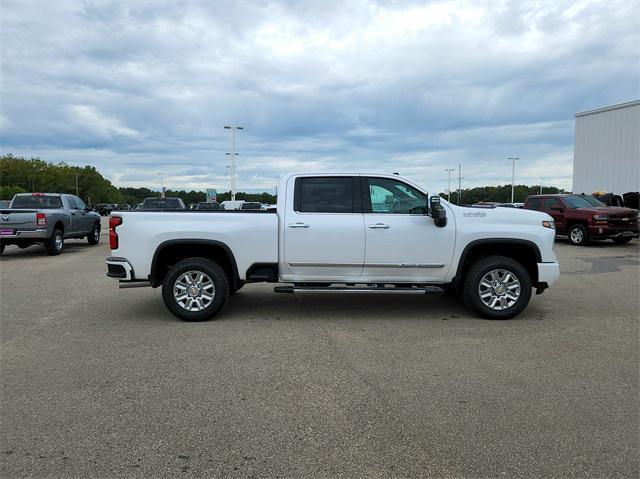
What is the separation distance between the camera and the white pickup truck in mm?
6434

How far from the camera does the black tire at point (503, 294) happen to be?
6484mm

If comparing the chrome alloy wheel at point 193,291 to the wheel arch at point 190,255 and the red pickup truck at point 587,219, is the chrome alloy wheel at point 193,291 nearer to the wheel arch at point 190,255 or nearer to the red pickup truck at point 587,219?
the wheel arch at point 190,255

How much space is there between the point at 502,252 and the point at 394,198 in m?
1.68

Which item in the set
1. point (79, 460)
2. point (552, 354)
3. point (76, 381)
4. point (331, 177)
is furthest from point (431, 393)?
point (331, 177)

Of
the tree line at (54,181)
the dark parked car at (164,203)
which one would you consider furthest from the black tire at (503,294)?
the tree line at (54,181)

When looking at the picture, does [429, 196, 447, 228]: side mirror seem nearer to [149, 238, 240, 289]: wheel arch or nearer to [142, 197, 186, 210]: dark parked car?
[149, 238, 240, 289]: wheel arch

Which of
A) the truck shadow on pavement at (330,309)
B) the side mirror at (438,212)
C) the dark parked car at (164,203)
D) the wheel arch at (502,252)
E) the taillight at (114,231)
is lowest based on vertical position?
the truck shadow on pavement at (330,309)

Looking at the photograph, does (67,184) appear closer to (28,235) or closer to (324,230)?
(28,235)

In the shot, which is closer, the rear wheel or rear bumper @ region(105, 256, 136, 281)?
rear bumper @ region(105, 256, 136, 281)

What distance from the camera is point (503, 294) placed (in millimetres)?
6531

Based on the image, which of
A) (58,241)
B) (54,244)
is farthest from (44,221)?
(58,241)

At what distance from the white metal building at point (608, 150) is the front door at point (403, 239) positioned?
19574mm

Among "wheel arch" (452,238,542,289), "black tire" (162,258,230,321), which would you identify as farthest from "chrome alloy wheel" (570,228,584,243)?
"black tire" (162,258,230,321)

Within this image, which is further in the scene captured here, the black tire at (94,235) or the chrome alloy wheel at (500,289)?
the black tire at (94,235)
